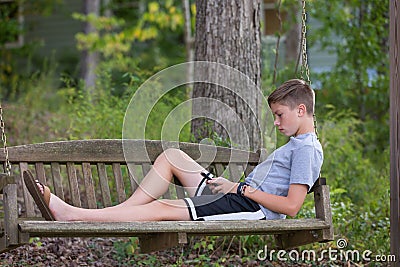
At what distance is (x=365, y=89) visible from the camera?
28.2 ft

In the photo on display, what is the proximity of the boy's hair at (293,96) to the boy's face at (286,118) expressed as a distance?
0.02 meters

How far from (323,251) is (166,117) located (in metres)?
1.79

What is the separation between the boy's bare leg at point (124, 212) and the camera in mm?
3504

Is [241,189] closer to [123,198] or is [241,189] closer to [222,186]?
[222,186]

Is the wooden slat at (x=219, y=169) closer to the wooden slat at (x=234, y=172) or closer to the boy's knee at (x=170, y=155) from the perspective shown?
the wooden slat at (x=234, y=172)

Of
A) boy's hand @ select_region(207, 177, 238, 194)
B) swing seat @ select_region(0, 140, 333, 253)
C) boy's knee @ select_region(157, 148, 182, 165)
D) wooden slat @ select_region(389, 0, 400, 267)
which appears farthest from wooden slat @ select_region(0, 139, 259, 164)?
wooden slat @ select_region(389, 0, 400, 267)

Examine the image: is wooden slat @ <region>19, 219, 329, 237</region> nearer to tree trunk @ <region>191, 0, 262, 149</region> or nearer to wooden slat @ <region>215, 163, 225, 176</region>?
wooden slat @ <region>215, 163, 225, 176</region>

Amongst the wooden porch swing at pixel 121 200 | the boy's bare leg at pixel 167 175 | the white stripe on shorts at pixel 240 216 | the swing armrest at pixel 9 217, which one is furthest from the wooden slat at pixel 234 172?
the swing armrest at pixel 9 217

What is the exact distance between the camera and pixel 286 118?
3666 mm

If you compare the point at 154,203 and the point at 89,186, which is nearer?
the point at 154,203

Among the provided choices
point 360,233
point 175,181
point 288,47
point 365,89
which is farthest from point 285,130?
point 288,47

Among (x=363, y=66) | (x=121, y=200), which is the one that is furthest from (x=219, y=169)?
(x=363, y=66)

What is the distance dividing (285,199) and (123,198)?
1116mm

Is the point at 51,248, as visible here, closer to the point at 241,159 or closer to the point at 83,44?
the point at 241,159
